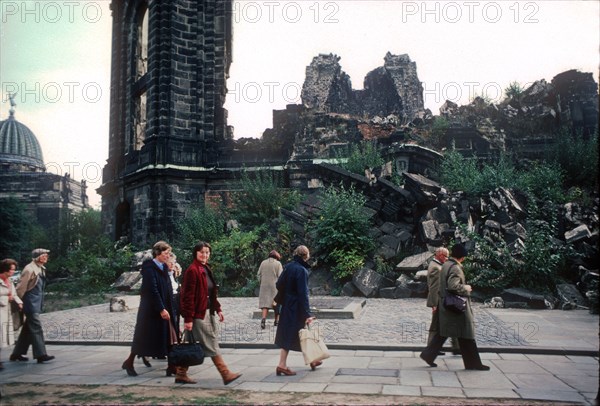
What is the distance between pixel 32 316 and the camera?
21.8 feet

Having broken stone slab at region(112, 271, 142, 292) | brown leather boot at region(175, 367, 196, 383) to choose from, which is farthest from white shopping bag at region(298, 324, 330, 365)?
broken stone slab at region(112, 271, 142, 292)

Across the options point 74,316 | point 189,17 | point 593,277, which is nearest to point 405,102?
point 189,17

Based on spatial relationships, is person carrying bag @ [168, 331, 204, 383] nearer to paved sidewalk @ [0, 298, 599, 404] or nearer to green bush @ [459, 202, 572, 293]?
paved sidewalk @ [0, 298, 599, 404]

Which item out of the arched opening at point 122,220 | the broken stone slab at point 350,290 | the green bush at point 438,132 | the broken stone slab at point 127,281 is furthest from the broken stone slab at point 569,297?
the arched opening at point 122,220

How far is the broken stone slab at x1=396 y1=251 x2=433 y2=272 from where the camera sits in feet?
40.1

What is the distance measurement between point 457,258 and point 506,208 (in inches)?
329

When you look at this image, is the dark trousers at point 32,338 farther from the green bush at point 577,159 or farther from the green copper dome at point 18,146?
the green copper dome at point 18,146

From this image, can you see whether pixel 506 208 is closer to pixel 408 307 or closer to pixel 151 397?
pixel 408 307

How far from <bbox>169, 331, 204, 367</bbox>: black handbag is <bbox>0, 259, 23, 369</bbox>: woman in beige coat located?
2.73m

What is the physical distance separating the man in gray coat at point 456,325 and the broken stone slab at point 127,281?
11.1m

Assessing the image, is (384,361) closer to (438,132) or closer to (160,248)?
(160,248)

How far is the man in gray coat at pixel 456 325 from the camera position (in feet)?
18.5

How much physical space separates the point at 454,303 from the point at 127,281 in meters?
11.8

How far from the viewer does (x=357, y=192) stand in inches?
613
